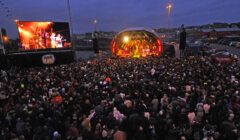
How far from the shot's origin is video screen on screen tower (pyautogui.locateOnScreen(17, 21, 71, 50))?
106 ft

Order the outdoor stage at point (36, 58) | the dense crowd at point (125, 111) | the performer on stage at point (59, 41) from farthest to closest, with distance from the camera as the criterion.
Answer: the performer on stage at point (59, 41), the outdoor stage at point (36, 58), the dense crowd at point (125, 111)

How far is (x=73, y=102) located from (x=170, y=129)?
16.0 ft

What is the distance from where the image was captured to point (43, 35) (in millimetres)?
33688

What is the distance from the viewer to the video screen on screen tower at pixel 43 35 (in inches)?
1272

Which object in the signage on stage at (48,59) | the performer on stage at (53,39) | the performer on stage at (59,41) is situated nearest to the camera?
the signage on stage at (48,59)

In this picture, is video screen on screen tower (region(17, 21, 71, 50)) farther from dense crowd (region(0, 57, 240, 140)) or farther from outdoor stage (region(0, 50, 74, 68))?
dense crowd (region(0, 57, 240, 140))

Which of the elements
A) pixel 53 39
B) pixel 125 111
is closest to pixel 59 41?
pixel 53 39

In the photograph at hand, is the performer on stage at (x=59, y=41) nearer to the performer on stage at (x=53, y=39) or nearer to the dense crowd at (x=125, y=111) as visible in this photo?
the performer on stage at (x=53, y=39)

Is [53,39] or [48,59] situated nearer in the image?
[48,59]

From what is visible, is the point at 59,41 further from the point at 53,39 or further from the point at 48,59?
the point at 48,59

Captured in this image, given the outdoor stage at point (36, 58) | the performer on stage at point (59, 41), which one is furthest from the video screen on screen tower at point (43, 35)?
the outdoor stage at point (36, 58)

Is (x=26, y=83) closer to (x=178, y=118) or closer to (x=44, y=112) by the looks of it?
(x=44, y=112)

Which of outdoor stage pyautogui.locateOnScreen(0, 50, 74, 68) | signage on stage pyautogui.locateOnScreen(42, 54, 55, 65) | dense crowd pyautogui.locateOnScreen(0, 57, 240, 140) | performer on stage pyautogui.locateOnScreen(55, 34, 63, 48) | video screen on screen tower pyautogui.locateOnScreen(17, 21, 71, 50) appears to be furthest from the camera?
performer on stage pyautogui.locateOnScreen(55, 34, 63, 48)

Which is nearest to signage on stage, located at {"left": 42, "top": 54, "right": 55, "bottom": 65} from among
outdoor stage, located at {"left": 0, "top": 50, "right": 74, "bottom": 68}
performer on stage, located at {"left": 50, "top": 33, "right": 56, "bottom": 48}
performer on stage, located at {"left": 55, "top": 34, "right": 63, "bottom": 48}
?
outdoor stage, located at {"left": 0, "top": 50, "right": 74, "bottom": 68}
